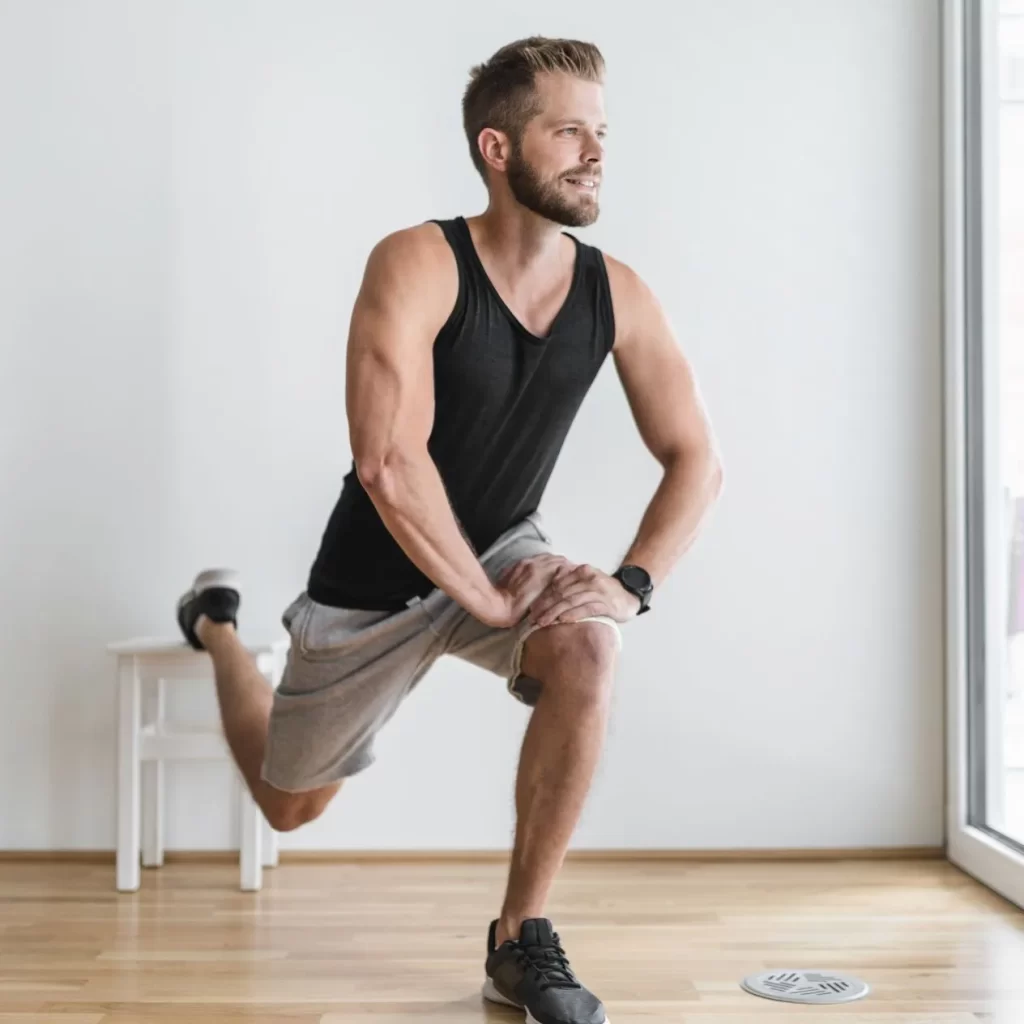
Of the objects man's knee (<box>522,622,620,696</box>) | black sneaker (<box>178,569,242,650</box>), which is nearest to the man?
man's knee (<box>522,622,620,696</box>)

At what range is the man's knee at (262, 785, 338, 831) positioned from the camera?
94.1 inches

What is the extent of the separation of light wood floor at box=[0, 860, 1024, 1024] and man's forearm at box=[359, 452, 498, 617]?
2.04ft

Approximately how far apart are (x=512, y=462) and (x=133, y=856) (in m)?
1.31

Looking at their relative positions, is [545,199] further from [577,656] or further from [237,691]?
[237,691]

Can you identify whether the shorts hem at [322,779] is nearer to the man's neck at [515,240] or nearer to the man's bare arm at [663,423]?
the man's bare arm at [663,423]

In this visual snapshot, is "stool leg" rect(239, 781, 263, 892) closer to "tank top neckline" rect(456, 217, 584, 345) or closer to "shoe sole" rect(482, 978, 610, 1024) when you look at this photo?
"shoe sole" rect(482, 978, 610, 1024)

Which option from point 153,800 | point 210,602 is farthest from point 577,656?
point 153,800

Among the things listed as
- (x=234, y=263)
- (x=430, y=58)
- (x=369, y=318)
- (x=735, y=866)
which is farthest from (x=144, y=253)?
(x=735, y=866)

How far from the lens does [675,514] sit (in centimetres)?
217

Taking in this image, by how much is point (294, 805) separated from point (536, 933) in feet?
2.09

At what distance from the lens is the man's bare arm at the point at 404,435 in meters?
2.01

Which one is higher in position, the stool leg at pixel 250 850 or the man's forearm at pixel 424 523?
the man's forearm at pixel 424 523

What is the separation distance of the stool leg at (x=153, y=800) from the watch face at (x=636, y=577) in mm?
1397

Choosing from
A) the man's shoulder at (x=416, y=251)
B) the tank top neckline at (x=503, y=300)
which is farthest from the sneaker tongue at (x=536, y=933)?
the man's shoulder at (x=416, y=251)
